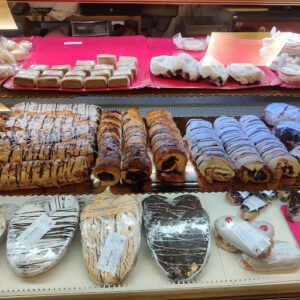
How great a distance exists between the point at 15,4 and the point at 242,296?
6.15ft

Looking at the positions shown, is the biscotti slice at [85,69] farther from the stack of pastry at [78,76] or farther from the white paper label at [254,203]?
the white paper label at [254,203]

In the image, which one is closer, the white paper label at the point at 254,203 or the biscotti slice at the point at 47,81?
the biscotti slice at the point at 47,81

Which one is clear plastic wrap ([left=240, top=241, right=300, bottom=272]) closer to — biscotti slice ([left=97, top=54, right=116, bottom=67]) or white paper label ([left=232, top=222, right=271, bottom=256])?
white paper label ([left=232, top=222, right=271, bottom=256])

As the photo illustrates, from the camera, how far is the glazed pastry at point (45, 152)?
1.56 meters

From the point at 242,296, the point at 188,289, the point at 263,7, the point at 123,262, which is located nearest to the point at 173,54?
the point at 263,7

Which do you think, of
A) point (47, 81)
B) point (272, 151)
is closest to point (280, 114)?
point (272, 151)

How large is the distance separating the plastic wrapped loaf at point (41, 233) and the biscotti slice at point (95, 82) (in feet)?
2.75

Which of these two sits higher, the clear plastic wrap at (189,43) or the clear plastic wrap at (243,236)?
the clear plastic wrap at (189,43)

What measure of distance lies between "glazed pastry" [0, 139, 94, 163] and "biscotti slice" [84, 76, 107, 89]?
29cm

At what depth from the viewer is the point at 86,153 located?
61.6 inches

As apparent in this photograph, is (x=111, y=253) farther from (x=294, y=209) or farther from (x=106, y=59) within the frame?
(x=294, y=209)

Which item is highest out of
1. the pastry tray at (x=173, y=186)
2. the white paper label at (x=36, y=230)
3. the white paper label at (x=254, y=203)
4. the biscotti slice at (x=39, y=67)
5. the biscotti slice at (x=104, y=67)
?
the biscotti slice at (x=39, y=67)

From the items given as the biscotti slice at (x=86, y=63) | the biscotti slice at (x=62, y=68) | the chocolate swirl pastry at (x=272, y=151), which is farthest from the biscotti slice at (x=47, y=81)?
the chocolate swirl pastry at (x=272, y=151)

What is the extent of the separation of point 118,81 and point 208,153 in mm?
566
